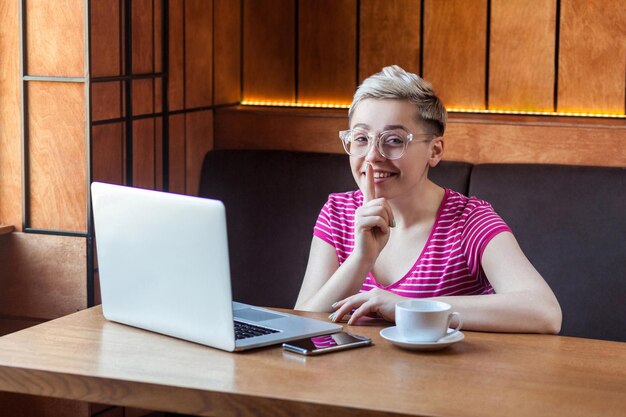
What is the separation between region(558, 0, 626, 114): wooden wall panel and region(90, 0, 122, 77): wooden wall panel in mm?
1457

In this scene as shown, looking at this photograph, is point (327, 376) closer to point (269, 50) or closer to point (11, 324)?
point (11, 324)

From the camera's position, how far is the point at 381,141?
2158 millimetres

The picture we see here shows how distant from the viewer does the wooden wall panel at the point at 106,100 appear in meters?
2.71

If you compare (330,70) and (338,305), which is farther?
(330,70)

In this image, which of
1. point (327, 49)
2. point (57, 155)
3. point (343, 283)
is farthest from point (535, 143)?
point (57, 155)

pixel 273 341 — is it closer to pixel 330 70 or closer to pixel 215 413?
pixel 215 413

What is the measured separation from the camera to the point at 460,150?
3.15 meters

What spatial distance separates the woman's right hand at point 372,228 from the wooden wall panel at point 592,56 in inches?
54.7

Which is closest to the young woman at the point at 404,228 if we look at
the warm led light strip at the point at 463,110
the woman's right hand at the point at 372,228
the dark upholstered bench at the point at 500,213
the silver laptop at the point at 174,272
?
the woman's right hand at the point at 372,228

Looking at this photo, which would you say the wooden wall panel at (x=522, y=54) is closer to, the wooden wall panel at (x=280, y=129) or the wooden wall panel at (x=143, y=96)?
the wooden wall panel at (x=280, y=129)

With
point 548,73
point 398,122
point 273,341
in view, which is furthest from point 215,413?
point 548,73

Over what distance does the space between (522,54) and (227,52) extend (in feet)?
3.37

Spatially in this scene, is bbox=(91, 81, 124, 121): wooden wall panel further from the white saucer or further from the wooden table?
the white saucer

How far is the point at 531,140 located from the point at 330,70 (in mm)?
830
